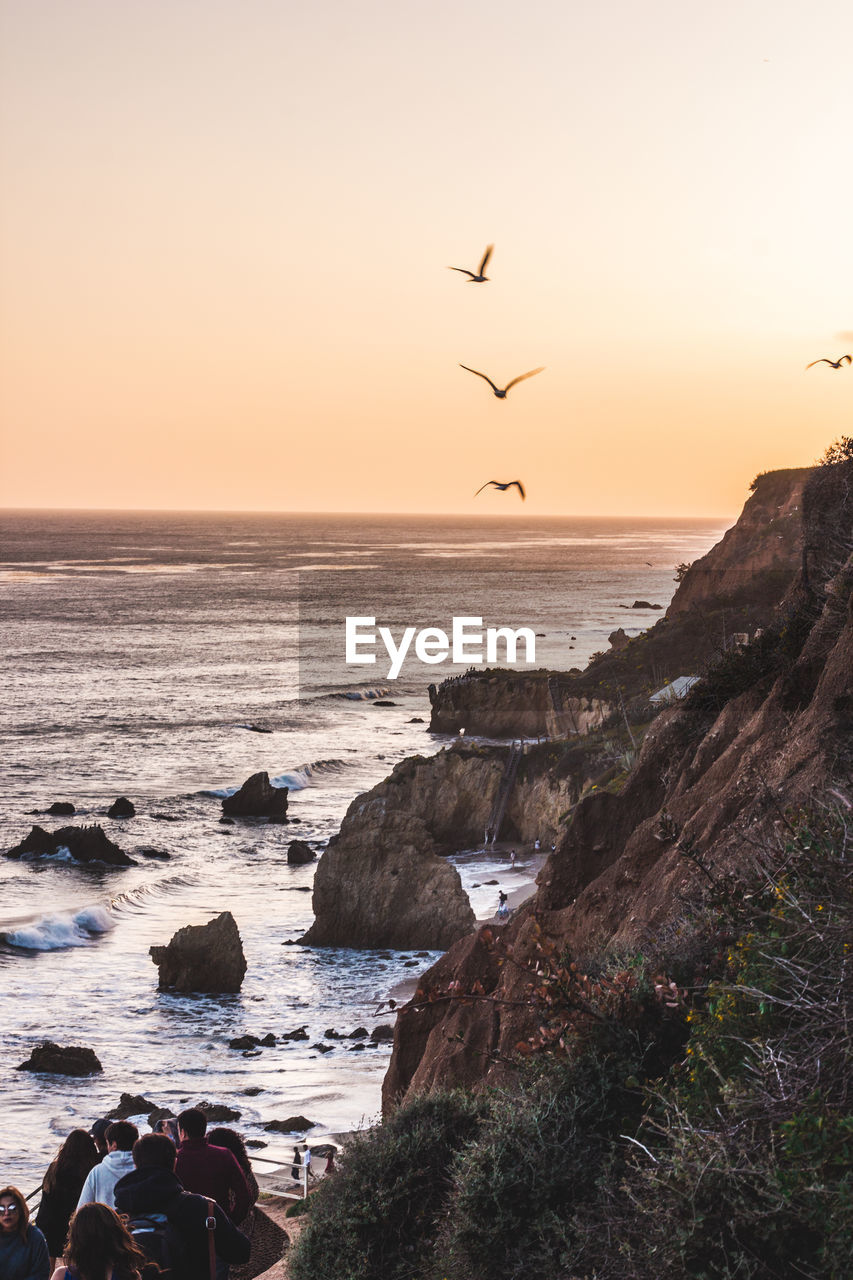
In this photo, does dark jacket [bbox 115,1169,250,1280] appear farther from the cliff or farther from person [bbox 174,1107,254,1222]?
the cliff

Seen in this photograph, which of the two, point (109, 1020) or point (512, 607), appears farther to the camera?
point (512, 607)

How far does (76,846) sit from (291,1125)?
73.4ft

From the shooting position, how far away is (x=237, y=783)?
177 feet

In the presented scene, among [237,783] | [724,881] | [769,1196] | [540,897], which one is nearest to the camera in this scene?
Answer: [769,1196]

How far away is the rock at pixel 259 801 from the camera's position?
48156 millimetres

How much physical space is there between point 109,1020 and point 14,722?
153ft

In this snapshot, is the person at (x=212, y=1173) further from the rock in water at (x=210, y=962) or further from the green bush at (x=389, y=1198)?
the rock in water at (x=210, y=962)

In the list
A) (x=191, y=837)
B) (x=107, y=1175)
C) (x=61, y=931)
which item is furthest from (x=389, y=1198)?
(x=191, y=837)

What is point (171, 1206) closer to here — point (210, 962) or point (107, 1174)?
point (107, 1174)

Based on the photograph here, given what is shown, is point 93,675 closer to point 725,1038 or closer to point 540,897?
point 540,897

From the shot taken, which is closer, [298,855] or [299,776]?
[298,855]

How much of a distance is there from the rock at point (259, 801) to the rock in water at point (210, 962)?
63.8ft

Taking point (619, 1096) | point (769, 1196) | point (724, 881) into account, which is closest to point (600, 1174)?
point (619, 1096)

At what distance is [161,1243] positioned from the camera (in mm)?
5988
